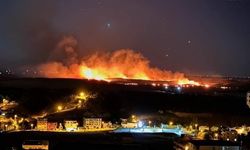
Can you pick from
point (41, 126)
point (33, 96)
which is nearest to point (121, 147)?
point (41, 126)

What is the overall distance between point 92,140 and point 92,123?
3436 millimetres

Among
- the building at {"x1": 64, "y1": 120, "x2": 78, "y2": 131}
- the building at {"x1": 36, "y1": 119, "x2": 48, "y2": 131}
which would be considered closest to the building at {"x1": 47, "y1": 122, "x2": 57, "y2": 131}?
the building at {"x1": 36, "y1": 119, "x2": 48, "y2": 131}

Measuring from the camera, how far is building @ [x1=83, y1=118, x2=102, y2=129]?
19.1 metres

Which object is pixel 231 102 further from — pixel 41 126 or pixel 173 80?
pixel 173 80

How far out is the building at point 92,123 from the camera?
19.1m

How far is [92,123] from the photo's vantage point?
19250 millimetres

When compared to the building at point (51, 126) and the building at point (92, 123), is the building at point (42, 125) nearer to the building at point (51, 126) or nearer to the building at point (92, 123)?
the building at point (51, 126)

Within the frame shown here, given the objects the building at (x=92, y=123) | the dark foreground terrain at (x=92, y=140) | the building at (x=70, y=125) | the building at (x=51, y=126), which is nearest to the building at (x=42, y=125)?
the building at (x=51, y=126)

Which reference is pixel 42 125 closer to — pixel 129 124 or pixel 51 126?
pixel 51 126

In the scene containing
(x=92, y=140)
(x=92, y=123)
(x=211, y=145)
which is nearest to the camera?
(x=211, y=145)

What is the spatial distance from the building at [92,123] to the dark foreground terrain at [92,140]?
1.52m

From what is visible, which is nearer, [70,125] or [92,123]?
[70,125]

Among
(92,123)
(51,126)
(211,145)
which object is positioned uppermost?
(92,123)

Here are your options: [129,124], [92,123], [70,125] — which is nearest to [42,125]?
[70,125]
